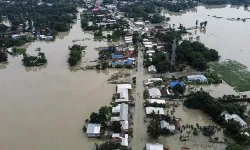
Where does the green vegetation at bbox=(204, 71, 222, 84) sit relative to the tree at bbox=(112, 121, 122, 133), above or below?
above

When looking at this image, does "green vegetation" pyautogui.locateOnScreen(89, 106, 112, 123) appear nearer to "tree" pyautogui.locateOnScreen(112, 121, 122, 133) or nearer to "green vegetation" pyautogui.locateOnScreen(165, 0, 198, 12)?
"tree" pyautogui.locateOnScreen(112, 121, 122, 133)

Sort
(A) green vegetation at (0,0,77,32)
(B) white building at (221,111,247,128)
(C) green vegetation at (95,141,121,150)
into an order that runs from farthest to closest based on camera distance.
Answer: (A) green vegetation at (0,0,77,32) → (B) white building at (221,111,247,128) → (C) green vegetation at (95,141,121,150)

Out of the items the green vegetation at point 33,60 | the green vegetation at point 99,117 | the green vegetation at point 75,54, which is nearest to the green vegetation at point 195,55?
the green vegetation at point 75,54

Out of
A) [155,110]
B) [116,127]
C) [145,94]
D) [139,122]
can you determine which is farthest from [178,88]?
[116,127]

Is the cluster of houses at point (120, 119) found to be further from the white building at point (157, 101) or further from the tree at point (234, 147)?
the tree at point (234, 147)

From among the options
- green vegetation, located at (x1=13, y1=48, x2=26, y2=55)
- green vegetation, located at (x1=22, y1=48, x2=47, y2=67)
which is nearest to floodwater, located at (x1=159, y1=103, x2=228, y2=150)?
green vegetation, located at (x1=22, y1=48, x2=47, y2=67)

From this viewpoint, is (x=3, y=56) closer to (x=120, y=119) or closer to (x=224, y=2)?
(x=120, y=119)
